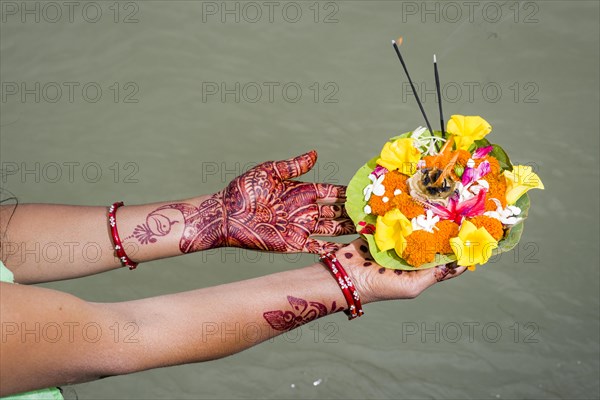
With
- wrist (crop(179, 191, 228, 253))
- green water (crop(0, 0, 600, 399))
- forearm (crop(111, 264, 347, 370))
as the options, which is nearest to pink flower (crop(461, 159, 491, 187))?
forearm (crop(111, 264, 347, 370))

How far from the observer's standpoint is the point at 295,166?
79.9 inches

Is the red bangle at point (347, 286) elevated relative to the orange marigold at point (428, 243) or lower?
lower

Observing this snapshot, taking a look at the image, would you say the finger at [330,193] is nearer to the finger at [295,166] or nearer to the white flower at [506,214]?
the finger at [295,166]

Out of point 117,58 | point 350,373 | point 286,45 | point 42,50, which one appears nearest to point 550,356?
point 350,373

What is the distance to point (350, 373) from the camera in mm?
2938

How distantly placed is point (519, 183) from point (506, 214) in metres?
0.10

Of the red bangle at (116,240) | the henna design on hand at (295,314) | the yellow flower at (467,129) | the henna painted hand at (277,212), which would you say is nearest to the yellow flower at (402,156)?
the yellow flower at (467,129)

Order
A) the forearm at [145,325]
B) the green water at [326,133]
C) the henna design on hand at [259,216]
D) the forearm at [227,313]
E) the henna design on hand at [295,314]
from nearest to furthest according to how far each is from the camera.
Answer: the forearm at [145,325]
the forearm at [227,313]
the henna design on hand at [295,314]
the henna design on hand at [259,216]
the green water at [326,133]

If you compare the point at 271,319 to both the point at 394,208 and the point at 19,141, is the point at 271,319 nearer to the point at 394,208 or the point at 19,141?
the point at 394,208

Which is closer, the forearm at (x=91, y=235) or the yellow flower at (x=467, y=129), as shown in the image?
the forearm at (x=91, y=235)

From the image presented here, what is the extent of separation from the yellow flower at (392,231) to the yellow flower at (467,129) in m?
0.34

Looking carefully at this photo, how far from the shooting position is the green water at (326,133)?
2.95m

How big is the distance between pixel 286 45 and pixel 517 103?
4.17 feet

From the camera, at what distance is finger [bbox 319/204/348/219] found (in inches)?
81.4
